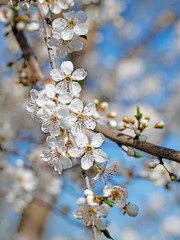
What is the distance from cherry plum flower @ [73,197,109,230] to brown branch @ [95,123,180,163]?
0.31 metres

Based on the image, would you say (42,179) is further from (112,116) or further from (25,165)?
(112,116)

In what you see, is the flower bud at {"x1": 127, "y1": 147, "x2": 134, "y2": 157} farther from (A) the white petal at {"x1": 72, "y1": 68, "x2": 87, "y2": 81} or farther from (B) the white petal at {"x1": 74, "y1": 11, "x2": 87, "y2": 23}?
(B) the white petal at {"x1": 74, "y1": 11, "x2": 87, "y2": 23}

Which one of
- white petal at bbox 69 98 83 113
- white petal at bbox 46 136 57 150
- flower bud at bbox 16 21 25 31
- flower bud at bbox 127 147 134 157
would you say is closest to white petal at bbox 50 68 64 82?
white petal at bbox 69 98 83 113

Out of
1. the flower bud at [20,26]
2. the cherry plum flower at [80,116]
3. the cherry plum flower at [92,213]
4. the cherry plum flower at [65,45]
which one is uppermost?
the flower bud at [20,26]

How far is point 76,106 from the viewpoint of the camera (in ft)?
3.24

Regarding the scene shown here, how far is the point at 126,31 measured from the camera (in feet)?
25.8

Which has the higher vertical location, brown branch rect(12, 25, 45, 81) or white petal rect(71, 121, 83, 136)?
brown branch rect(12, 25, 45, 81)

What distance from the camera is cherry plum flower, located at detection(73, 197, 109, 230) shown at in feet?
2.91

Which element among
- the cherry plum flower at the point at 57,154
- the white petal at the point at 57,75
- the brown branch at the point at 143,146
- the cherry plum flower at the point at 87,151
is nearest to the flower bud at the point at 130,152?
the brown branch at the point at 143,146

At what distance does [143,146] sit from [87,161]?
0.27 meters

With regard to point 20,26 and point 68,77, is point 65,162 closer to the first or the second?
point 68,77

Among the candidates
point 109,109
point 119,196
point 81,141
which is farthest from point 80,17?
point 109,109

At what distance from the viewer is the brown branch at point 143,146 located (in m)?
1.01

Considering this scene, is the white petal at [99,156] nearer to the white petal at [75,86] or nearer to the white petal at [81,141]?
the white petal at [81,141]
